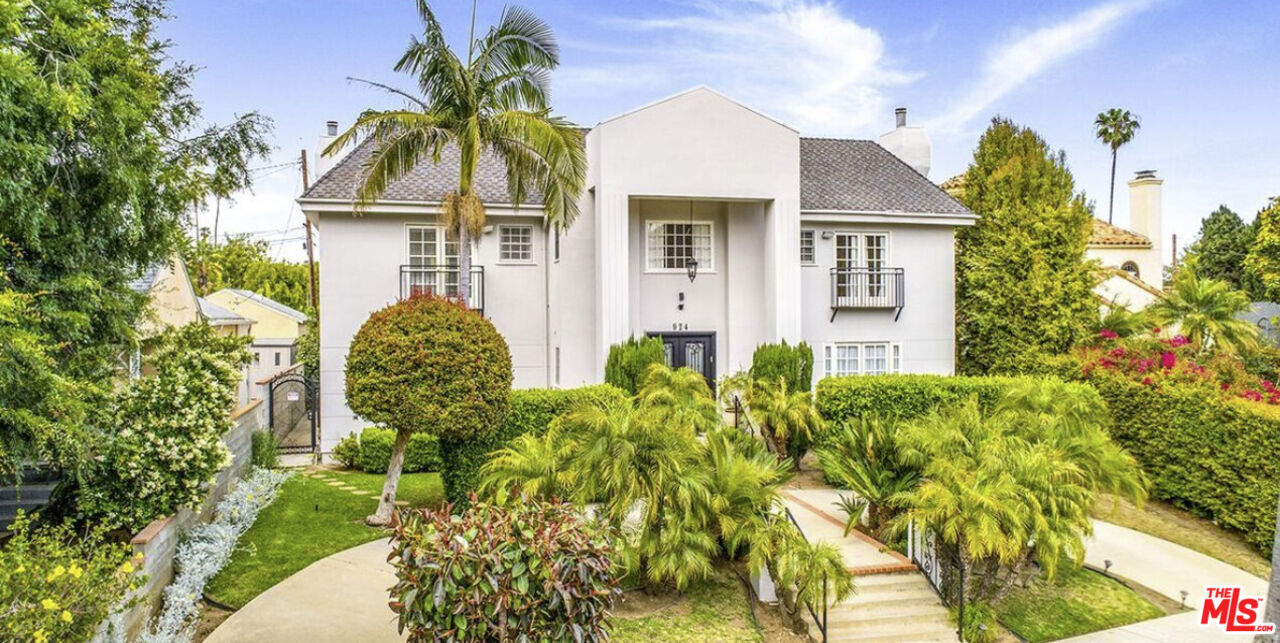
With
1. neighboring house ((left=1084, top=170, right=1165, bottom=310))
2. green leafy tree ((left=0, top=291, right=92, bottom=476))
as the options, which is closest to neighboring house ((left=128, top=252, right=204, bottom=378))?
green leafy tree ((left=0, top=291, right=92, bottom=476))

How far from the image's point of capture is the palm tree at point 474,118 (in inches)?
476

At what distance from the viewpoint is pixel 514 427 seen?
1211 centimetres

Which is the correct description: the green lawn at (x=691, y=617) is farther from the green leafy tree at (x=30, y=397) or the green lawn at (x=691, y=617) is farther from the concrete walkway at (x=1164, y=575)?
the green leafy tree at (x=30, y=397)

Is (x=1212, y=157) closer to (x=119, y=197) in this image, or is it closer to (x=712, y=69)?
(x=712, y=69)

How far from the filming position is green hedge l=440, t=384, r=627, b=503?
1106 cm

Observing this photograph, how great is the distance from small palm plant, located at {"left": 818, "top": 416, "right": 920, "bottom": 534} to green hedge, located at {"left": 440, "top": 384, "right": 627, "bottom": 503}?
380 cm

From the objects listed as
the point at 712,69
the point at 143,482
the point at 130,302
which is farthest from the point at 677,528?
the point at 712,69

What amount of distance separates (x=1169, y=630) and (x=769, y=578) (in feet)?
16.3

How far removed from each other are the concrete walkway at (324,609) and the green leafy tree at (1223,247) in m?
44.4

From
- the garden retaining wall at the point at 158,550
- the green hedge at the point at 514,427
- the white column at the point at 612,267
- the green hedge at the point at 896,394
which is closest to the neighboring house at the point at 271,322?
the white column at the point at 612,267

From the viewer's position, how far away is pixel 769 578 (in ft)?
29.2

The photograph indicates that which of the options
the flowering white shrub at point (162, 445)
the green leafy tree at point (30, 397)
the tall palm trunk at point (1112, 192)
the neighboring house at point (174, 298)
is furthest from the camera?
the tall palm trunk at point (1112, 192)

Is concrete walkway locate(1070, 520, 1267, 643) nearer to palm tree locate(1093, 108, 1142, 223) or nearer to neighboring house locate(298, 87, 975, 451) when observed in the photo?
neighboring house locate(298, 87, 975, 451)

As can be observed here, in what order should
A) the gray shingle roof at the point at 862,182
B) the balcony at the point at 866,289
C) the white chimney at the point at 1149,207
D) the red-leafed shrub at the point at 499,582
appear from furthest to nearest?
the white chimney at the point at 1149,207
the gray shingle roof at the point at 862,182
the balcony at the point at 866,289
the red-leafed shrub at the point at 499,582
